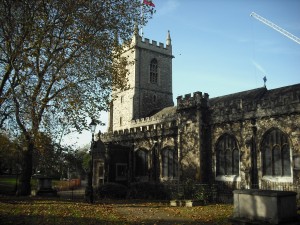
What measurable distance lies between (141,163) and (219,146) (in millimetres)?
9674

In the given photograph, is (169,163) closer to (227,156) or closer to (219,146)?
(219,146)

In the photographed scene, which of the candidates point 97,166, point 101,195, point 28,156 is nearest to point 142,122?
point 97,166

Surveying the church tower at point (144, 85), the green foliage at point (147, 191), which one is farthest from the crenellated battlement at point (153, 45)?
the green foliage at point (147, 191)

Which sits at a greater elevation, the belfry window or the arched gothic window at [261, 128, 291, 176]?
the belfry window

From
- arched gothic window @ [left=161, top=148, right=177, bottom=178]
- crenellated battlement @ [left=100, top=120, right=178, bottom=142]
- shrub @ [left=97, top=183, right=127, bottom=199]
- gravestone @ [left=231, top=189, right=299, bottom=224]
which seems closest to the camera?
gravestone @ [left=231, top=189, right=299, bottom=224]

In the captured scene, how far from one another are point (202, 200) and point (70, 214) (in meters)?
8.22

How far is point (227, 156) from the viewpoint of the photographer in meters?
22.1

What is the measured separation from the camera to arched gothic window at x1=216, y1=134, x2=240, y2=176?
71.2 feet

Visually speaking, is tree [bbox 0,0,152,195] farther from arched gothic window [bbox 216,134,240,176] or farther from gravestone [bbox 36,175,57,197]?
arched gothic window [bbox 216,134,240,176]

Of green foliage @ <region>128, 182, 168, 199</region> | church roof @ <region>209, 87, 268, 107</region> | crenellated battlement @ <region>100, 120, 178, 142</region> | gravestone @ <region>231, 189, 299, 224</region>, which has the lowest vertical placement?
green foliage @ <region>128, 182, 168, 199</region>

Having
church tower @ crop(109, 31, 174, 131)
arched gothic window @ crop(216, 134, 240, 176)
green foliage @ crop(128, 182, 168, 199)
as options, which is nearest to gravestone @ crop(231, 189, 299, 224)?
arched gothic window @ crop(216, 134, 240, 176)

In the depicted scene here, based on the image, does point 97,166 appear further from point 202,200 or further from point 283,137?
point 283,137

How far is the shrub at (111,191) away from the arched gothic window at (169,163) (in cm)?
469

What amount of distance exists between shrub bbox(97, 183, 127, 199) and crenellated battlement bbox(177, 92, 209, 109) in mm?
8020
